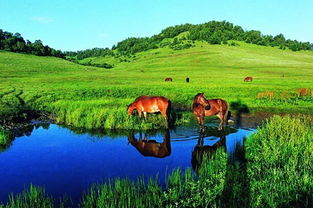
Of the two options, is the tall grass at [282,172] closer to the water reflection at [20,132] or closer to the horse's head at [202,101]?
the horse's head at [202,101]

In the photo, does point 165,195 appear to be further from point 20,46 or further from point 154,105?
point 20,46

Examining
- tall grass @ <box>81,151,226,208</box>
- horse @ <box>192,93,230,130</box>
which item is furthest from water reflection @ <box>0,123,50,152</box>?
horse @ <box>192,93,230,130</box>

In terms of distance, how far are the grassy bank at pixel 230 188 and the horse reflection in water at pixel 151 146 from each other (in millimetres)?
3499

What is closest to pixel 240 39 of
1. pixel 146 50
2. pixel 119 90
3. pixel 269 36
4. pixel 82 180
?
pixel 269 36

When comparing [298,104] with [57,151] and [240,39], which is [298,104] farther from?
[240,39]

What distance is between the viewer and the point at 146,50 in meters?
182

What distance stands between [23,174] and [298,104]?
2485cm

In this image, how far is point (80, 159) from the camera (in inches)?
515

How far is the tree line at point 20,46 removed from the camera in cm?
11238

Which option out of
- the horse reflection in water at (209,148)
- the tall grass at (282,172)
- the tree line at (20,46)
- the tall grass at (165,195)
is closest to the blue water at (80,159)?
the horse reflection in water at (209,148)

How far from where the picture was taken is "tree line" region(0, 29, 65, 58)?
112375 mm

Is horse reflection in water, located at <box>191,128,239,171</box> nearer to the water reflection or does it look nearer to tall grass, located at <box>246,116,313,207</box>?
tall grass, located at <box>246,116,313,207</box>

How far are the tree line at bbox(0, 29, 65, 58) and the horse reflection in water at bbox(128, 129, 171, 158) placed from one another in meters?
111

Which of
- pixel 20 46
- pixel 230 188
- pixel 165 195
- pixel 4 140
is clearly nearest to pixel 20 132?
pixel 4 140
